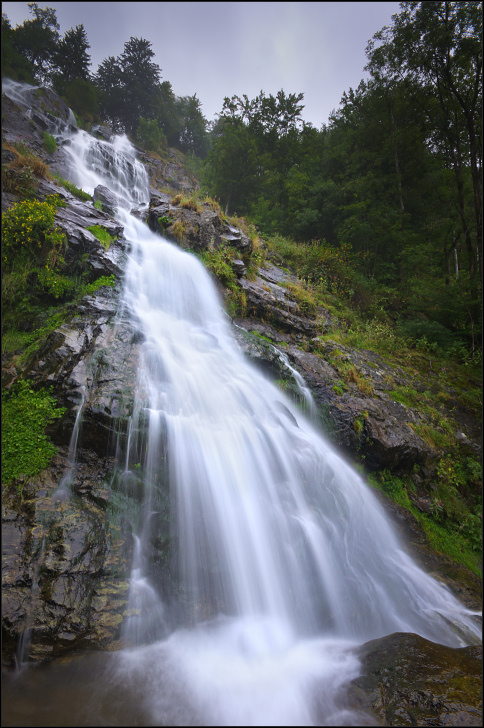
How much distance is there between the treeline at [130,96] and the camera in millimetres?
14914

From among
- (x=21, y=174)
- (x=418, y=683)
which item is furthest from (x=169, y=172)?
(x=418, y=683)

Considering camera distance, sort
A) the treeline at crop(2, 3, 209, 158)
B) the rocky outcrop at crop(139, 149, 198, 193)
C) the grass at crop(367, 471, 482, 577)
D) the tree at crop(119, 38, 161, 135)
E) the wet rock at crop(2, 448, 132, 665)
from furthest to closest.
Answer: the tree at crop(119, 38, 161, 135), the rocky outcrop at crop(139, 149, 198, 193), the treeline at crop(2, 3, 209, 158), the grass at crop(367, 471, 482, 577), the wet rock at crop(2, 448, 132, 665)

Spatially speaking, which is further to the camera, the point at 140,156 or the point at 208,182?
the point at 140,156

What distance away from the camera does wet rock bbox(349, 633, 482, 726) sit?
2.58m

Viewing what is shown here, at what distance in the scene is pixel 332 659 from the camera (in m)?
3.24

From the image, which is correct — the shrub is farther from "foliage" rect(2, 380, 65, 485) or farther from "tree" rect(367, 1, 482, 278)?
"tree" rect(367, 1, 482, 278)

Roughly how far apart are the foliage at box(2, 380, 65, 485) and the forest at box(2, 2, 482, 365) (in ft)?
13.3

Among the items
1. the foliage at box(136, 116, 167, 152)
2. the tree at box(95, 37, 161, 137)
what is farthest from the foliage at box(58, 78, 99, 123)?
the foliage at box(136, 116, 167, 152)

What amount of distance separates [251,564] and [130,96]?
3267cm

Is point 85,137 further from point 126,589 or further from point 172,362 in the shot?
point 126,589

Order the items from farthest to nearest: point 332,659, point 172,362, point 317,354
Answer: point 317,354, point 172,362, point 332,659

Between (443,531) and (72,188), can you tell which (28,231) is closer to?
(72,188)

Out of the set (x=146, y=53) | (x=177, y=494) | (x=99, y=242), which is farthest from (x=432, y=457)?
(x=146, y=53)

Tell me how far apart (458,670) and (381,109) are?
17846 mm
